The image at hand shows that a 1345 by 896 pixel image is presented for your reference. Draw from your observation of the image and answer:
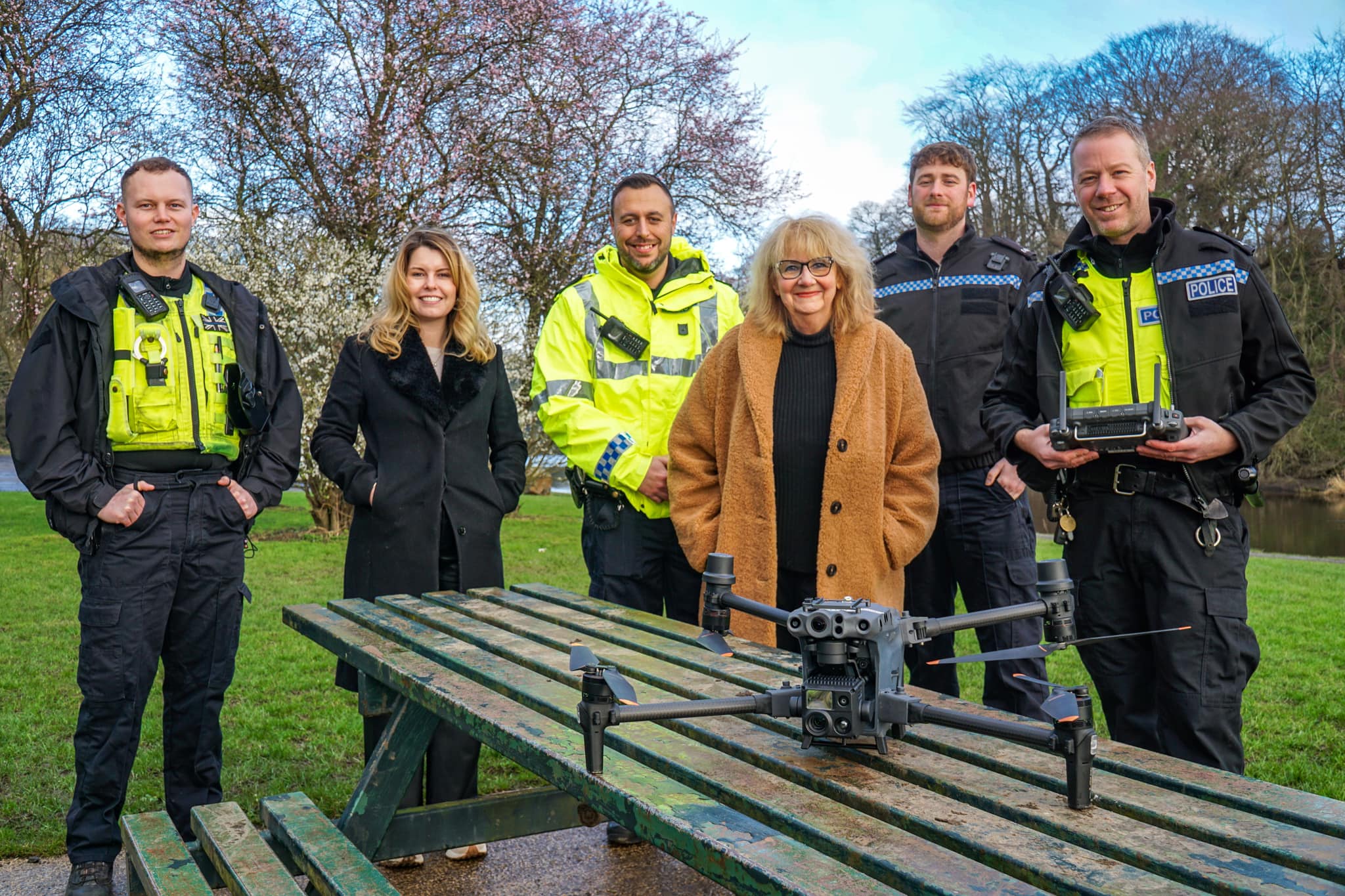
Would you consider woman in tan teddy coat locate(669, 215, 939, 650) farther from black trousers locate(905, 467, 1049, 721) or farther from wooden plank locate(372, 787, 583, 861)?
wooden plank locate(372, 787, 583, 861)

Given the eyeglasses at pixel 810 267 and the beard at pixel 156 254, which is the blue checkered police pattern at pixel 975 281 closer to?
the eyeglasses at pixel 810 267

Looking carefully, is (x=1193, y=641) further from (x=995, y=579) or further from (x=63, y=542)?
(x=63, y=542)

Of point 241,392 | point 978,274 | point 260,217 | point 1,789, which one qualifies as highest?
point 260,217

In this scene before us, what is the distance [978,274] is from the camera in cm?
447

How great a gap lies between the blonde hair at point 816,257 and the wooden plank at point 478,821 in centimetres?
173

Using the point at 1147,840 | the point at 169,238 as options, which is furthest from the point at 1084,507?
the point at 169,238

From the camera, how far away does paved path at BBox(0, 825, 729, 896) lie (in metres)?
3.60

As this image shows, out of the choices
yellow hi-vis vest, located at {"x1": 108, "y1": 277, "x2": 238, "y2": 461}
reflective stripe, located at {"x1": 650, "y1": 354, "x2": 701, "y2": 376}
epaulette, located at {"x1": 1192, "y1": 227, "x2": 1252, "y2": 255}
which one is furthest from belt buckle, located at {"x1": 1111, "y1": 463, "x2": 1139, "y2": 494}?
yellow hi-vis vest, located at {"x1": 108, "y1": 277, "x2": 238, "y2": 461}

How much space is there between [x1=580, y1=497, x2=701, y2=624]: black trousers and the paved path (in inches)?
34.3

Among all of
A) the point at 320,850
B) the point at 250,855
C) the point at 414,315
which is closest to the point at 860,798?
the point at 320,850

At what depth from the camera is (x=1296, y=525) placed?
1836cm

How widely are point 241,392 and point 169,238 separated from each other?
58 centimetres

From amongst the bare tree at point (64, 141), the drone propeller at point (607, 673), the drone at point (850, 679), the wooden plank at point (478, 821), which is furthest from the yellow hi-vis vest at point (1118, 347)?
the bare tree at point (64, 141)

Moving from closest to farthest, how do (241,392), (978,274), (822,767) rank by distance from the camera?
(822,767)
(241,392)
(978,274)
